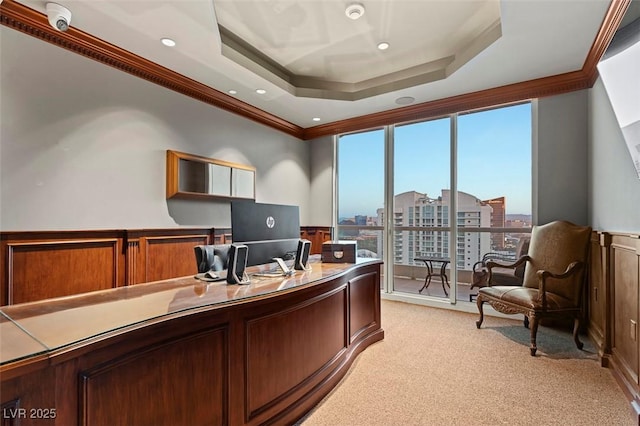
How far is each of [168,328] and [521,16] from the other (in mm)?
3227

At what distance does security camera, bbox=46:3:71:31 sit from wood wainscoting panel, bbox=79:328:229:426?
2.60 meters

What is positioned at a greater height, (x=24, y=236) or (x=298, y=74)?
(x=298, y=74)

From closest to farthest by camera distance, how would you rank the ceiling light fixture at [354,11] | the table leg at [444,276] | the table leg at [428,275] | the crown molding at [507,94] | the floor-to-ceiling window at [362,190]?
the crown molding at [507,94] → the ceiling light fixture at [354,11] → the table leg at [444,276] → the table leg at [428,275] → the floor-to-ceiling window at [362,190]

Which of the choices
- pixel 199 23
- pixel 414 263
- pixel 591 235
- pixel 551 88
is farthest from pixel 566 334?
pixel 199 23

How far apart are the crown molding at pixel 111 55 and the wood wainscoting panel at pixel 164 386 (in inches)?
112

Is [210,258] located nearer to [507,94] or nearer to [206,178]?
[206,178]

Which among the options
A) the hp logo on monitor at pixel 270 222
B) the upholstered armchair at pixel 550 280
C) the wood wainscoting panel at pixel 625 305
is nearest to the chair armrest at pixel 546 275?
the upholstered armchair at pixel 550 280

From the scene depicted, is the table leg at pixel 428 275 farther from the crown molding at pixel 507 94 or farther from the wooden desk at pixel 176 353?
the wooden desk at pixel 176 353

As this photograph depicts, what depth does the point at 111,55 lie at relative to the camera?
292 centimetres

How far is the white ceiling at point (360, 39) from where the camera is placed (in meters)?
2.47

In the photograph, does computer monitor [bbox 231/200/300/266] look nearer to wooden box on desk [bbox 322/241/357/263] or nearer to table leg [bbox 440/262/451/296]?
wooden box on desk [bbox 322/241/357/263]

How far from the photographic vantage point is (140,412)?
118 centimetres

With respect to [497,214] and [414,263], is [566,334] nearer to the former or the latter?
[497,214]

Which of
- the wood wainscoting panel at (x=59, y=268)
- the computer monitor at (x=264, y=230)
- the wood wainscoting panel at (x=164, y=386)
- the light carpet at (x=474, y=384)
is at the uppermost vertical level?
the computer monitor at (x=264, y=230)
